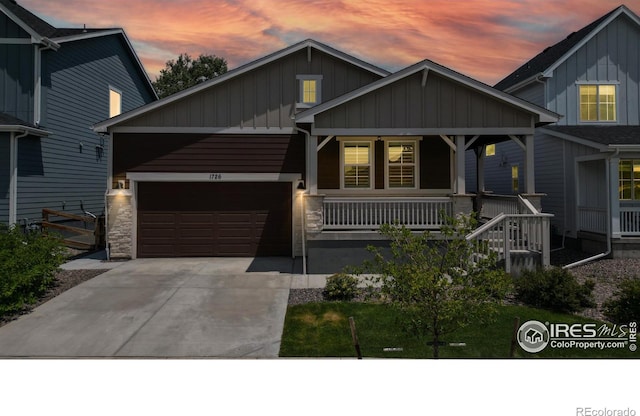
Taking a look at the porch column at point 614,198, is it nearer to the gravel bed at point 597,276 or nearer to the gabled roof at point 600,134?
the gabled roof at point 600,134

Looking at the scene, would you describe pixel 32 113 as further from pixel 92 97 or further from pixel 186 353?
pixel 186 353

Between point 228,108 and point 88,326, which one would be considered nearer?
point 88,326

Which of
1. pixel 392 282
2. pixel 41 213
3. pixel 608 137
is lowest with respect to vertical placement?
pixel 392 282

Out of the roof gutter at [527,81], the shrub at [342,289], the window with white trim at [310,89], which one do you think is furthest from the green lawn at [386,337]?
the roof gutter at [527,81]

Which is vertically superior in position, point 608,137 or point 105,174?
point 608,137

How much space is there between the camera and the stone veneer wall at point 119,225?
11742 millimetres

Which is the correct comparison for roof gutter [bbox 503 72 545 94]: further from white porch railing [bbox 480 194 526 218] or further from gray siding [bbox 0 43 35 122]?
gray siding [bbox 0 43 35 122]

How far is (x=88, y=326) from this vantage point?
617 cm

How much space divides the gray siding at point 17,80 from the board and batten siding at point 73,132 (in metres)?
0.49

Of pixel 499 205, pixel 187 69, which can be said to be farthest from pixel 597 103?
pixel 187 69

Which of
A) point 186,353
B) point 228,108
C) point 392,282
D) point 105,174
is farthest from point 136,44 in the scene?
point 105,174

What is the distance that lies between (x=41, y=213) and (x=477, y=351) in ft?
29.9

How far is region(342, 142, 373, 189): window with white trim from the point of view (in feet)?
41.5

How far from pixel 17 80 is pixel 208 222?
5764 millimetres
